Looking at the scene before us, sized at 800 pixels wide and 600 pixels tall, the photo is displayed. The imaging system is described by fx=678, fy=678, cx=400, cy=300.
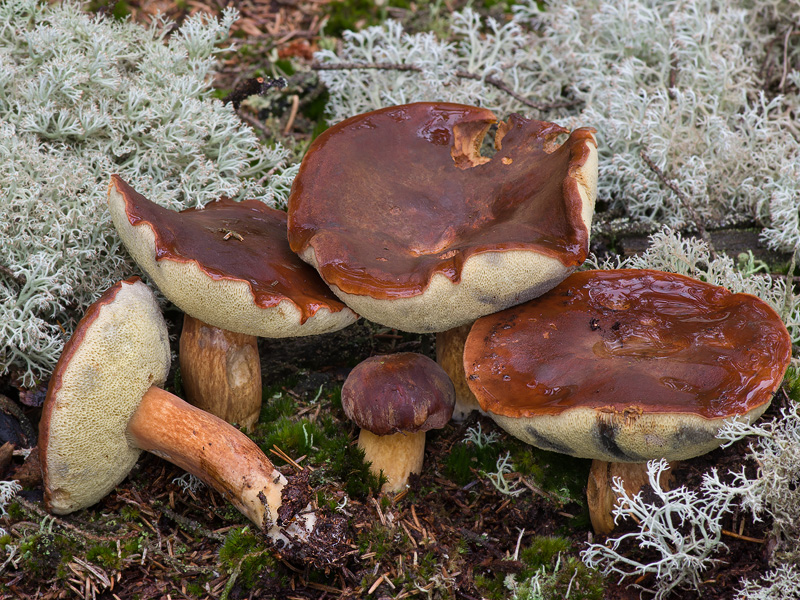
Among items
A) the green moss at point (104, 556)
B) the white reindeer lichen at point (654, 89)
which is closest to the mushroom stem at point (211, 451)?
the green moss at point (104, 556)

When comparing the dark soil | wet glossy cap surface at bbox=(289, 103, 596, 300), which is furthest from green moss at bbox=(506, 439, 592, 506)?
wet glossy cap surface at bbox=(289, 103, 596, 300)

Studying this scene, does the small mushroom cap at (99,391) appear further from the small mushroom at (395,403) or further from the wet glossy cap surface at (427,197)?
the small mushroom at (395,403)

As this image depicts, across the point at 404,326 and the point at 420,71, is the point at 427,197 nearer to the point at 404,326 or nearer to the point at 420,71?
the point at 404,326

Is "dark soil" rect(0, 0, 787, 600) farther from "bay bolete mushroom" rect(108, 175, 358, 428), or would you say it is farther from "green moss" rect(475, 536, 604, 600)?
"bay bolete mushroom" rect(108, 175, 358, 428)

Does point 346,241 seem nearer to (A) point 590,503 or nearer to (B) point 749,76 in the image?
(A) point 590,503

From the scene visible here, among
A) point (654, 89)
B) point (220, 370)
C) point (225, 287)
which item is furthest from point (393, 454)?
point (654, 89)

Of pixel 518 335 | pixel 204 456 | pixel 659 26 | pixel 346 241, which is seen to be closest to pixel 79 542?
pixel 204 456
